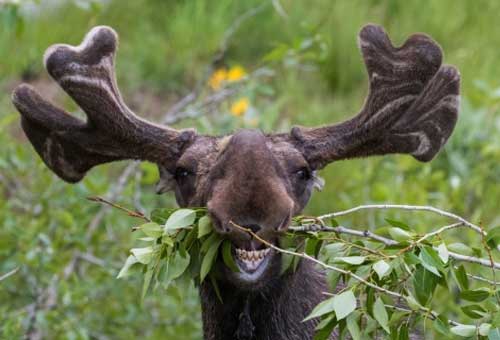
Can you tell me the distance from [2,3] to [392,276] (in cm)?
273

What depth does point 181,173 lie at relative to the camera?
14.6 feet

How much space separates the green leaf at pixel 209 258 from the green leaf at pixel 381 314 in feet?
1.71

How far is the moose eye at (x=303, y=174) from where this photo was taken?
4.34m

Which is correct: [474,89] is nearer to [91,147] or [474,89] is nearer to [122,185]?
[122,185]

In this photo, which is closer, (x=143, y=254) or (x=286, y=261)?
(x=143, y=254)

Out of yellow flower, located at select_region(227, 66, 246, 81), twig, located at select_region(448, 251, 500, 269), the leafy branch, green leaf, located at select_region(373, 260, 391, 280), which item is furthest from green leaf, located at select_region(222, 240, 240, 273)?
yellow flower, located at select_region(227, 66, 246, 81)

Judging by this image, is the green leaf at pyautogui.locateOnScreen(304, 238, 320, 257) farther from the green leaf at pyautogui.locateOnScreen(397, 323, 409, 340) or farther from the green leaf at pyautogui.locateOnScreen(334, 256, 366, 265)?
the green leaf at pyautogui.locateOnScreen(397, 323, 409, 340)

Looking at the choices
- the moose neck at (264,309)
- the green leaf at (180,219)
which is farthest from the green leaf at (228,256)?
→ the moose neck at (264,309)

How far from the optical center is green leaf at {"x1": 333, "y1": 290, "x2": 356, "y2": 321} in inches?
145

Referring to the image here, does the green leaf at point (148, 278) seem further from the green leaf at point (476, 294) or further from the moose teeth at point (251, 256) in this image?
the green leaf at point (476, 294)

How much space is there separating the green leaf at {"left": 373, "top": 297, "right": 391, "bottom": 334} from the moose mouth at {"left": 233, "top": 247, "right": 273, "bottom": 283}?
40cm

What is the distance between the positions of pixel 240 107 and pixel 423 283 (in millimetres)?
4165

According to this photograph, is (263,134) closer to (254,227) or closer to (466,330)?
(254,227)

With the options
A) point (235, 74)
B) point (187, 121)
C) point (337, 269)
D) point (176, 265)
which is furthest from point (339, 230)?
point (235, 74)
